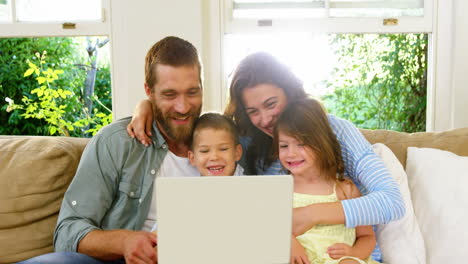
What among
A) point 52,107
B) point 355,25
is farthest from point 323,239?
point 52,107

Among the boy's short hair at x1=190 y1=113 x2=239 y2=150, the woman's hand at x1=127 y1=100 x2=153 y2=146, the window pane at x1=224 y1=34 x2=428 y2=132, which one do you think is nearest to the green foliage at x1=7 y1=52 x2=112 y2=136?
the window pane at x1=224 y1=34 x2=428 y2=132

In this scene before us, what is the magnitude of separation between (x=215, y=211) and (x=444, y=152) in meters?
1.15

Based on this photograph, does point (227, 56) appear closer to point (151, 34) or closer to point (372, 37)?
point (151, 34)

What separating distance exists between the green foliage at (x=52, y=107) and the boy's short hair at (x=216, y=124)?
2512 millimetres

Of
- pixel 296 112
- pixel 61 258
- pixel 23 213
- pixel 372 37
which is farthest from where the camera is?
pixel 372 37

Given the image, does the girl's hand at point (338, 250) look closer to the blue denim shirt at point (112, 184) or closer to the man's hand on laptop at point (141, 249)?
the man's hand on laptop at point (141, 249)

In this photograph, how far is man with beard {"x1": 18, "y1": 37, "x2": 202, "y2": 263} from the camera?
54.6 inches

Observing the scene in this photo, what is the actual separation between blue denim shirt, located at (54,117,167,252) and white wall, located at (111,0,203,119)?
780 mm

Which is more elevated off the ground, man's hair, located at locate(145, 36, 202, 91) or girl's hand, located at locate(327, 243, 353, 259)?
man's hair, located at locate(145, 36, 202, 91)

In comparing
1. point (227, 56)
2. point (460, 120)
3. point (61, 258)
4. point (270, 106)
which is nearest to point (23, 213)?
point (61, 258)

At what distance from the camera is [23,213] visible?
5.20ft

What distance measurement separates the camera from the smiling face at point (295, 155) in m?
1.38

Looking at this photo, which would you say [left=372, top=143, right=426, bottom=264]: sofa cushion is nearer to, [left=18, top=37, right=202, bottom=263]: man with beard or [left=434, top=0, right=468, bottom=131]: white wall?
[left=18, top=37, right=202, bottom=263]: man with beard

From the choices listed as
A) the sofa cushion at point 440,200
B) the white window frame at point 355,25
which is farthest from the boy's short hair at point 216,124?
the white window frame at point 355,25
